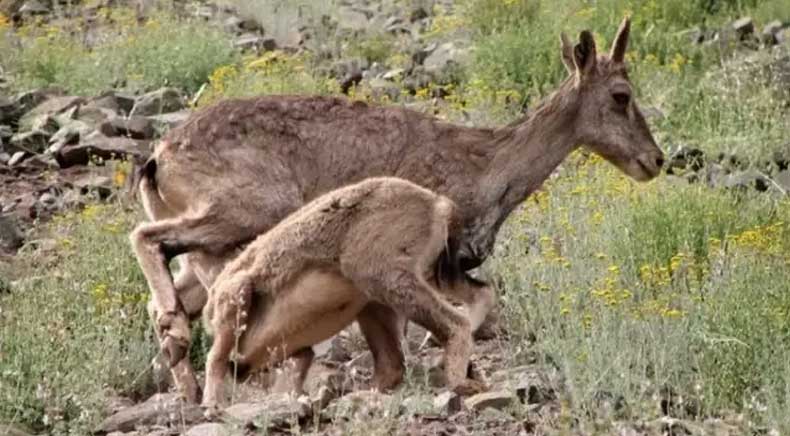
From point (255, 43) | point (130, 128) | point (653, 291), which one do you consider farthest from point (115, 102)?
point (653, 291)

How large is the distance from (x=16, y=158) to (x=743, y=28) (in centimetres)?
705

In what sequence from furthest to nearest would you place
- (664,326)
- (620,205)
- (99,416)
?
(620,205) → (664,326) → (99,416)

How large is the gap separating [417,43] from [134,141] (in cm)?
533

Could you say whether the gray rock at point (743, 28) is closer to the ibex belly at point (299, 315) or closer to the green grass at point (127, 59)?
the green grass at point (127, 59)

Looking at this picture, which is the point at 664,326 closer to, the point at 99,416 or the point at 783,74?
the point at 99,416

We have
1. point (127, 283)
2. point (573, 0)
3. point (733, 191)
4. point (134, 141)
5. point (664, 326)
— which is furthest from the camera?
point (573, 0)

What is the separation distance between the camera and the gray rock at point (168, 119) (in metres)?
18.0

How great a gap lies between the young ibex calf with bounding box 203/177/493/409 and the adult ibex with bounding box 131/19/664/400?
2.70ft

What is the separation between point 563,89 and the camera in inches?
539

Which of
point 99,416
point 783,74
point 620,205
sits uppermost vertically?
point 99,416

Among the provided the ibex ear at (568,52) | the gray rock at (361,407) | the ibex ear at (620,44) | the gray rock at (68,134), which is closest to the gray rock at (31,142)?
the gray rock at (68,134)

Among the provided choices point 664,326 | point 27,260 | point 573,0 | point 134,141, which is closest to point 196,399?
point 664,326

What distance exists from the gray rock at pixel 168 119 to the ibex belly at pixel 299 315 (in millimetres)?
6941

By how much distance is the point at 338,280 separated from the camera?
10836 millimetres
